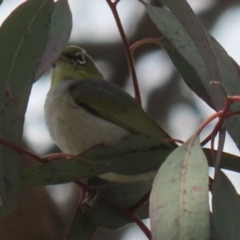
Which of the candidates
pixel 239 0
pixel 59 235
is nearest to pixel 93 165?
pixel 59 235

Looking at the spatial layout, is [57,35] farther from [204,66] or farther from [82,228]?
[82,228]

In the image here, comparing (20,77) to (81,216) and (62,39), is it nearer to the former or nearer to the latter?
(62,39)

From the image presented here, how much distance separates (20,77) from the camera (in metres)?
1.47

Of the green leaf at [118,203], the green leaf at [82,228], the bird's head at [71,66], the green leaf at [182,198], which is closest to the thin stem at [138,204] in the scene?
the green leaf at [118,203]

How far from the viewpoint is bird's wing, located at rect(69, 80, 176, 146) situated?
2047 millimetres

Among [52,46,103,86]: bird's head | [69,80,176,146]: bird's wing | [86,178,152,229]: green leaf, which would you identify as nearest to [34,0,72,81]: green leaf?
[86,178,152,229]: green leaf

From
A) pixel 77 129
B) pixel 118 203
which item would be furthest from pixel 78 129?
pixel 118 203

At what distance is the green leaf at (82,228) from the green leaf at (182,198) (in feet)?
1.72

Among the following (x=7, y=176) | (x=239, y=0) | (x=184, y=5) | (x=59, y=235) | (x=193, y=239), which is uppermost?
(x=184, y=5)

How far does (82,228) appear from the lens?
1.77 m

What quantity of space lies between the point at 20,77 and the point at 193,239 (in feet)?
1.80

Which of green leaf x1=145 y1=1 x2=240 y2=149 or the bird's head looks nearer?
green leaf x1=145 y1=1 x2=240 y2=149

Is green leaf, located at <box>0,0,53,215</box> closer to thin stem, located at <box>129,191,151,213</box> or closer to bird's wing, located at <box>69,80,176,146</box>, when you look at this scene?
thin stem, located at <box>129,191,151,213</box>

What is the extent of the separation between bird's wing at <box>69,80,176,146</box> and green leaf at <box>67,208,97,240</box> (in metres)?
0.31
